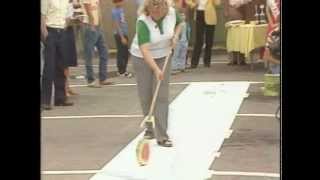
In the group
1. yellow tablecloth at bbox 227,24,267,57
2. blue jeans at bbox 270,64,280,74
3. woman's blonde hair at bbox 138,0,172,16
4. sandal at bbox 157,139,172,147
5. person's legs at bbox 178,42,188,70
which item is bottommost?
sandal at bbox 157,139,172,147

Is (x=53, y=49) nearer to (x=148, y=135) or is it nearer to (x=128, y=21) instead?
(x=128, y=21)

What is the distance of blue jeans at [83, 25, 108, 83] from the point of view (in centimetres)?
372

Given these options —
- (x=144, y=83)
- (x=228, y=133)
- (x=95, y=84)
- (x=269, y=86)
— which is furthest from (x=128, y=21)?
(x=228, y=133)

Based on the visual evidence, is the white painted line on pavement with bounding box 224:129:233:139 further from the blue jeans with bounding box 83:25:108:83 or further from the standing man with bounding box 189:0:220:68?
the blue jeans with bounding box 83:25:108:83

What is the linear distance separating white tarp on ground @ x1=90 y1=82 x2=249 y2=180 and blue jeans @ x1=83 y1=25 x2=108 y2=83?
0.42 m

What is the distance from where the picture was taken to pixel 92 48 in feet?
12.2

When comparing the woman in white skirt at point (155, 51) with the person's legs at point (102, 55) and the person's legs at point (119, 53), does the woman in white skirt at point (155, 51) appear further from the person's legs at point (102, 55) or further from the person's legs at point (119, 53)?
the person's legs at point (102, 55)

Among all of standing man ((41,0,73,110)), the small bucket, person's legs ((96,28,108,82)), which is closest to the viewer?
standing man ((41,0,73,110))

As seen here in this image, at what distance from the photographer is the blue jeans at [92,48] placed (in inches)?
146

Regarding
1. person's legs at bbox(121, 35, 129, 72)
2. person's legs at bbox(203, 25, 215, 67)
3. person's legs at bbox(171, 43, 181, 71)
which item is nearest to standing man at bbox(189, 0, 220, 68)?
person's legs at bbox(203, 25, 215, 67)

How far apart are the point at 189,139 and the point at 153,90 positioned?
42 centimetres
